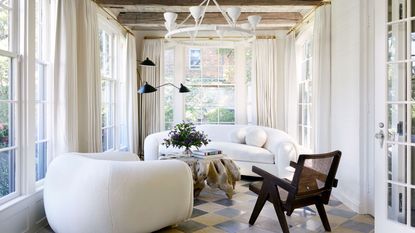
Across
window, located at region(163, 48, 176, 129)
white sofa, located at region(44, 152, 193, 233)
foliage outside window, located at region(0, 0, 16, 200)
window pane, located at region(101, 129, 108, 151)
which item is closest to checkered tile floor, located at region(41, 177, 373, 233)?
white sofa, located at region(44, 152, 193, 233)

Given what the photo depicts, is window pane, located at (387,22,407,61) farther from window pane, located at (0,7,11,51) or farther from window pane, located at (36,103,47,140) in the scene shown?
window pane, located at (36,103,47,140)

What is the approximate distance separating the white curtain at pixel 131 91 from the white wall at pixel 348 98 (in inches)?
141

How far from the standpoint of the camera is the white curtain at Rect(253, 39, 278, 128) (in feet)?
21.1

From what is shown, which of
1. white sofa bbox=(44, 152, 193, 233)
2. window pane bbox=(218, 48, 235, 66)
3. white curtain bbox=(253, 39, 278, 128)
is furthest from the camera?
window pane bbox=(218, 48, 235, 66)

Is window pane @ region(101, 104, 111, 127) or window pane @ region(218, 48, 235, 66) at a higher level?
window pane @ region(218, 48, 235, 66)

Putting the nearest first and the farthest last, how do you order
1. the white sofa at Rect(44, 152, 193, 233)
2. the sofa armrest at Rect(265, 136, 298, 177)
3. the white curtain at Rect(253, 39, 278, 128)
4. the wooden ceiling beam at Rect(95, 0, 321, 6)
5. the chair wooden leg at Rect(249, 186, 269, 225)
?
the white sofa at Rect(44, 152, 193, 233), the chair wooden leg at Rect(249, 186, 269, 225), the wooden ceiling beam at Rect(95, 0, 321, 6), the sofa armrest at Rect(265, 136, 298, 177), the white curtain at Rect(253, 39, 278, 128)

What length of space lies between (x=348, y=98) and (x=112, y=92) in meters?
3.73

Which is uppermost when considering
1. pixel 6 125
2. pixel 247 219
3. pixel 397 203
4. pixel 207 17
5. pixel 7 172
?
pixel 207 17

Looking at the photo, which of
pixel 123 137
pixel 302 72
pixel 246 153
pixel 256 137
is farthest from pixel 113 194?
pixel 302 72

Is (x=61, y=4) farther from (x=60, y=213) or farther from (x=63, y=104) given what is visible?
(x=60, y=213)

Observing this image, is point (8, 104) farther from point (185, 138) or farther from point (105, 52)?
point (105, 52)

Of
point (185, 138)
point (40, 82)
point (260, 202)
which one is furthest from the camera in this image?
point (185, 138)

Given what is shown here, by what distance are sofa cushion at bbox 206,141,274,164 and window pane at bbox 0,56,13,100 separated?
337cm

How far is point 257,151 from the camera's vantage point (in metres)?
5.09
